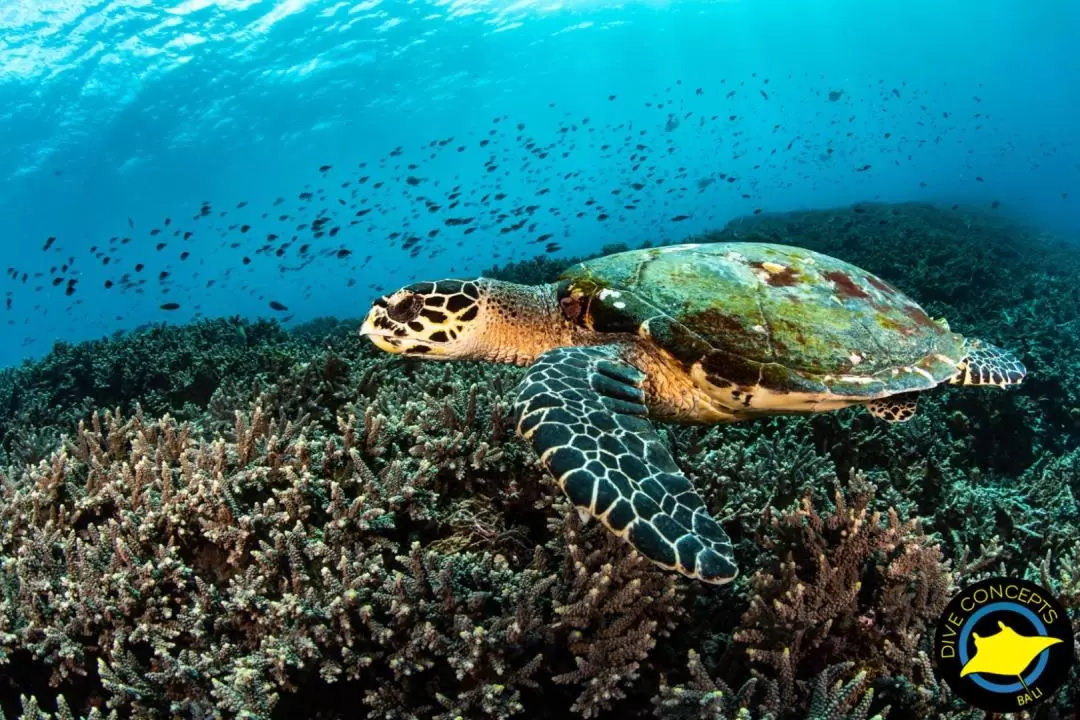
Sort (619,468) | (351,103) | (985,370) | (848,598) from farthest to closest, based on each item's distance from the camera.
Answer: (351,103) → (985,370) → (619,468) → (848,598)

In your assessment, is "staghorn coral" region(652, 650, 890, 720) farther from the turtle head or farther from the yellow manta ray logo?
the turtle head

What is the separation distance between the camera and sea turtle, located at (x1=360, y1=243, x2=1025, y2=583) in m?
2.77

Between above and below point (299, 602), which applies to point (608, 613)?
below

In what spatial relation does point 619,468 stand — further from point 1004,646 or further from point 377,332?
point 377,332

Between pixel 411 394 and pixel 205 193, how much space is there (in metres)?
56.4

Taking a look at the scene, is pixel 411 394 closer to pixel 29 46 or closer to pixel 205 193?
pixel 29 46

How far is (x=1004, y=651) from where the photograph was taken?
5.84ft

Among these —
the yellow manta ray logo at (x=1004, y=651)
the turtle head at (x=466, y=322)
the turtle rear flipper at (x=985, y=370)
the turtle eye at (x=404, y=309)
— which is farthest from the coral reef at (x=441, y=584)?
the turtle rear flipper at (x=985, y=370)

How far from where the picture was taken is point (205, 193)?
160 feet

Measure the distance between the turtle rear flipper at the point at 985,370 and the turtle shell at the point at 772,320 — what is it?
136mm

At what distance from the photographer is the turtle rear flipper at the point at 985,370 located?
3561 mm

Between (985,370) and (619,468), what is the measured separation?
315cm

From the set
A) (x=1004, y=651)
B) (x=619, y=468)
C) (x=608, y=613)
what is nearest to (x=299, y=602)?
(x=608, y=613)

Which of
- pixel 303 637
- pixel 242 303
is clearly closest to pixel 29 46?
pixel 303 637
